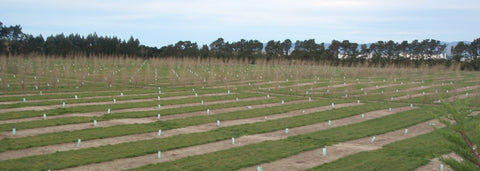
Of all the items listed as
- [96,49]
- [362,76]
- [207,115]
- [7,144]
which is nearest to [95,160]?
[7,144]

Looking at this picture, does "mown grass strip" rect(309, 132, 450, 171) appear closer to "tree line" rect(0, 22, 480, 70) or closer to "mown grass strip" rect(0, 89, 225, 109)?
"mown grass strip" rect(0, 89, 225, 109)

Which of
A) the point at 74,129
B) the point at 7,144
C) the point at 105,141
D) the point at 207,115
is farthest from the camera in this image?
the point at 207,115

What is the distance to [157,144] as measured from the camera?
9.30m

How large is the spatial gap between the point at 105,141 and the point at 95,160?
170cm

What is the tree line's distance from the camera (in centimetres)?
4700

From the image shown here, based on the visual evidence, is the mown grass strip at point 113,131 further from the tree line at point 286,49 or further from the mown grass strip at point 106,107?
the tree line at point 286,49

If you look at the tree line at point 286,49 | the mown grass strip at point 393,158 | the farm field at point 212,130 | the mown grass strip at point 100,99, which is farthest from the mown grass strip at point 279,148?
the tree line at point 286,49

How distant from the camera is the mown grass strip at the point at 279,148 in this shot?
7.73 metres

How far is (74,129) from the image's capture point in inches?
421

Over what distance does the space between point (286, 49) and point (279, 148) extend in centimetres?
4711

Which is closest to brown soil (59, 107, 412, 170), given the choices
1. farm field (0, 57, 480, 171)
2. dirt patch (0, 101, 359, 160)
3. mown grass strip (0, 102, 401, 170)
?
farm field (0, 57, 480, 171)

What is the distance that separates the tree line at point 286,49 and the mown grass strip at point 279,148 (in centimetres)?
3386

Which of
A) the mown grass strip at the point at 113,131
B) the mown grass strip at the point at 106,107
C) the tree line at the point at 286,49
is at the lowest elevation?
the mown grass strip at the point at 113,131

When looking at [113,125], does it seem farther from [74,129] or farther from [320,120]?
[320,120]
